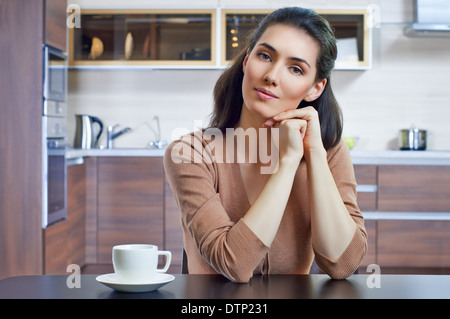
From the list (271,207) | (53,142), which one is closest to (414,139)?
(53,142)

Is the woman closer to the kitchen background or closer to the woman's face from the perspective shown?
the woman's face

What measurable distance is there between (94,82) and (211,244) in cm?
357

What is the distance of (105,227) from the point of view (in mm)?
3904

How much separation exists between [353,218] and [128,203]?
2777mm

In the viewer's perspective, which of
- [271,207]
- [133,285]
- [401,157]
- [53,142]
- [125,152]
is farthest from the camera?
[125,152]

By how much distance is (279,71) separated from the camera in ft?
4.11

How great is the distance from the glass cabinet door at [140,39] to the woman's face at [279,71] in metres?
2.90

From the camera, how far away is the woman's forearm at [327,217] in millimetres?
1193

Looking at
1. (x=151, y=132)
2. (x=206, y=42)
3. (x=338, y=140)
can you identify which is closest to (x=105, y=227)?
(x=151, y=132)

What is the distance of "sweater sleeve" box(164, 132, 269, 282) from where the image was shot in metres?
1.09

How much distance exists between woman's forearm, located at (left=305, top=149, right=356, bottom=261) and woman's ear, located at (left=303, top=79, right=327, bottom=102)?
0.67ft

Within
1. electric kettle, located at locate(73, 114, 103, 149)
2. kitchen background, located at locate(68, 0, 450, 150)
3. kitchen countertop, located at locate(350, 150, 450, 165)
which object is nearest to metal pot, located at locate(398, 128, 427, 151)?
kitchen background, located at locate(68, 0, 450, 150)

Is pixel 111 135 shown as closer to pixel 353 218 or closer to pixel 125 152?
pixel 125 152
